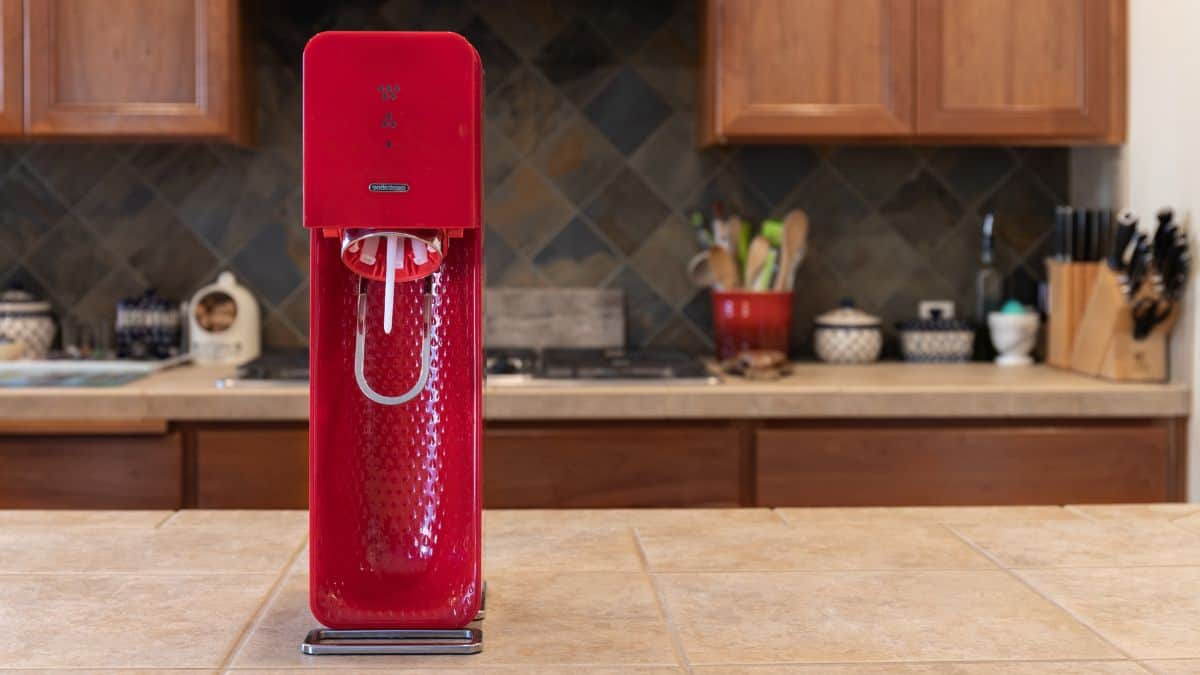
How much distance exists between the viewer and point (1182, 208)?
2.55 metres

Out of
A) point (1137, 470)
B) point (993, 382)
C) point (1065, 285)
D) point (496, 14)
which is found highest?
point (496, 14)

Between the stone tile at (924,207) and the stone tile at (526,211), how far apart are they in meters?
0.83

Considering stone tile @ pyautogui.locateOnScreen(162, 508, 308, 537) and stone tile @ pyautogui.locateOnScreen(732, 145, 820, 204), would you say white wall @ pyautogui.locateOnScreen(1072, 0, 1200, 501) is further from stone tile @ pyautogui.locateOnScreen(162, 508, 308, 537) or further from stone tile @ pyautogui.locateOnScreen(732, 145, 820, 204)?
stone tile @ pyautogui.locateOnScreen(162, 508, 308, 537)

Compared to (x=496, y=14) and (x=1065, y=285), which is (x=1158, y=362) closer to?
(x=1065, y=285)

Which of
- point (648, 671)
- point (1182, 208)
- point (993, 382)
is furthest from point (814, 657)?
point (1182, 208)

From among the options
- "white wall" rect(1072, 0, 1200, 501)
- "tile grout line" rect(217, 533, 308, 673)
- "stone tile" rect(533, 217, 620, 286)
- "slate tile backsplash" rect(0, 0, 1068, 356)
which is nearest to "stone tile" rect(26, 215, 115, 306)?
"slate tile backsplash" rect(0, 0, 1068, 356)

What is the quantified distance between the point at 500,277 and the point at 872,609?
7.12ft

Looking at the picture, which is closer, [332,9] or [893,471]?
[893,471]

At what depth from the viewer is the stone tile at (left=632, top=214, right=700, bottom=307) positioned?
3.10 metres

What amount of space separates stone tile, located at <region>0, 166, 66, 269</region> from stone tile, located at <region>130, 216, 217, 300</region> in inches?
9.1

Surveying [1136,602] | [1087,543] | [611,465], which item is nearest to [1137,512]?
[1087,543]

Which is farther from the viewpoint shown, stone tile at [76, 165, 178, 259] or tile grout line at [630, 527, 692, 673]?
stone tile at [76, 165, 178, 259]

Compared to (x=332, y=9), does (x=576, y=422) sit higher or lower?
lower

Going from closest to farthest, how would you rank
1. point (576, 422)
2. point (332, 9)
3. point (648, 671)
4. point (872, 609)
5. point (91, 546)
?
point (648, 671) → point (872, 609) → point (91, 546) → point (576, 422) → point (332, 9)
